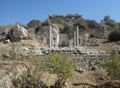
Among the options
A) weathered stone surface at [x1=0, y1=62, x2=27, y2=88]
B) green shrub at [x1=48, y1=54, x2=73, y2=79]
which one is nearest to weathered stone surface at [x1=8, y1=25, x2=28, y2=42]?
A: weathered stone surface at [x1=0, y1=62, x2=27, y2=88]

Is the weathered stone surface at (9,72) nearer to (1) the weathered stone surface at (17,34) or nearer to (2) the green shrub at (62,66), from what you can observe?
(2) the green shrub at (62,66)

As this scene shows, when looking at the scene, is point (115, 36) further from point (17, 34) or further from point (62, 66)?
point (62, 66)

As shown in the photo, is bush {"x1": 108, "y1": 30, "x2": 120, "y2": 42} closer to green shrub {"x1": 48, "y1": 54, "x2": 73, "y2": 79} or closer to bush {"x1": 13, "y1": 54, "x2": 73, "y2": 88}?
bush {"x1": 13, "y1": 54, "x2": 73, "y2": 88}

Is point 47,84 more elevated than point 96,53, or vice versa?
point 96,53

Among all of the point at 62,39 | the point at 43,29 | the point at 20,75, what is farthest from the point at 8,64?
the point at 43,29

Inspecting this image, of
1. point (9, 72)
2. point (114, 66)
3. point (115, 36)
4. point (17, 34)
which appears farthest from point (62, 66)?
point (115, 36)

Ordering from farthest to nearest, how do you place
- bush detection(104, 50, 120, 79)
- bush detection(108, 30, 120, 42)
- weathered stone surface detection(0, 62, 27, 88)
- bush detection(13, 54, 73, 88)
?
1. bush detection(108, 30, 120, 42)
2. bush detection(104, 50, 120, 79)
3. bush detection(13, 54, 73, 88)
4. weathered stone surface detection(0, 62, 27, 88)

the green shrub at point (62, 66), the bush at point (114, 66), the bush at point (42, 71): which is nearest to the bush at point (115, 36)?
the bush at point (114, 66)

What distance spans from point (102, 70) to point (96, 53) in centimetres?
286

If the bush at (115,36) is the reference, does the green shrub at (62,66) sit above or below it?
below

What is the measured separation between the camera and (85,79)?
17.6 m

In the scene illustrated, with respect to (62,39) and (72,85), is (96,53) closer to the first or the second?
(72,85)

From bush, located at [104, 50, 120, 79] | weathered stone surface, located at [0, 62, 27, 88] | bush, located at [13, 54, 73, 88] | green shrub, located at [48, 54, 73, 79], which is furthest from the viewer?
bush, located at [104, 50, 120, 79]

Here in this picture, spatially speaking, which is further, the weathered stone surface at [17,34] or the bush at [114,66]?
the weathered stone surface at [17,34]
